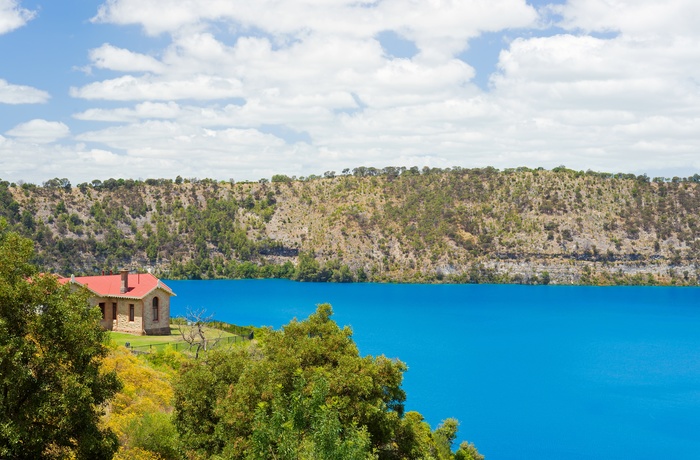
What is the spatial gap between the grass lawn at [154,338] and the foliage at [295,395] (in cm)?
2128

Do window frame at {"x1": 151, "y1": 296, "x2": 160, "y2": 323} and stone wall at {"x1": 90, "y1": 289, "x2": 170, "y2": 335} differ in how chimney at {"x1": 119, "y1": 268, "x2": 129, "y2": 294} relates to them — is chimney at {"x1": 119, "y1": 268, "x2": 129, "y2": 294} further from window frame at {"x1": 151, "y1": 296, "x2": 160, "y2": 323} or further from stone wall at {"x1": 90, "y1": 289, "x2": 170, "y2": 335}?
window frame at {"x1": 151, "y1": 296, "x2": 160, "y2": 323}

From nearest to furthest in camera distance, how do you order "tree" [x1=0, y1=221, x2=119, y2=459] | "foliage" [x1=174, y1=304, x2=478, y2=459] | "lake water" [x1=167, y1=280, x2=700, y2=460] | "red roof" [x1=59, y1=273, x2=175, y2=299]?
"tree" [x1=0, y1=221, x2=119, y2=459], "foliage" [x1=174, y1=304, x2=478, y2=459], "lake water" [x1=167, y1=280, x2=700, y2=460], "red roof" [x1=59, y1=273, x2=175, y2=299]

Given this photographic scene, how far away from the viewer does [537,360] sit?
7750cm

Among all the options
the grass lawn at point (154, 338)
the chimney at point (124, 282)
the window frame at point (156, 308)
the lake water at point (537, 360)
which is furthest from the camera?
the window frame at point (156, 308)

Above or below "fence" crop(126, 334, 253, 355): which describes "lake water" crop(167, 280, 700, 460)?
below

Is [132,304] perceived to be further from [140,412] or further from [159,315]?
[140,412]

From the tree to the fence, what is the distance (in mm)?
23931

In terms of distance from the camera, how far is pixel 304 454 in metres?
15.9

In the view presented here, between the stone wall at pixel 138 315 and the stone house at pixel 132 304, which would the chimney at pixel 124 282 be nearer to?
the stone house at pixel 132 304

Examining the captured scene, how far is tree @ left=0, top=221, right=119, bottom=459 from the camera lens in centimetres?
1600

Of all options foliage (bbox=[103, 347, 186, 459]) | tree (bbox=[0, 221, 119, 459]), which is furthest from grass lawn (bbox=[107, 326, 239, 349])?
tree (bbox=[0, 221, 119, 459])

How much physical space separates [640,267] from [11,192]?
176 m

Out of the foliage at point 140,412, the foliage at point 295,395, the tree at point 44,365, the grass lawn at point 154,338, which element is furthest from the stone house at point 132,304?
the tree at point 44,365

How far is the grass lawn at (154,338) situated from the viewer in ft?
152
